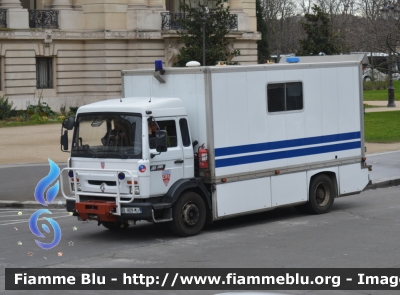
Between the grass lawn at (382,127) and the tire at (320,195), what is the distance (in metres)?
13.9

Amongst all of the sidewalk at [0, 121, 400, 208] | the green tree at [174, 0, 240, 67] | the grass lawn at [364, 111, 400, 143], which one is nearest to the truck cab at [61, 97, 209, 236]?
the sidewalk at [0, 121, 400, 208]

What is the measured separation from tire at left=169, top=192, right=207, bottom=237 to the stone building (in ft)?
111

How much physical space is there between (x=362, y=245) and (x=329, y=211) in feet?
12.3

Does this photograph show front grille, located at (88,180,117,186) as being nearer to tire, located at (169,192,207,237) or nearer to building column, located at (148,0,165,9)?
tire, located at (169,192,207,237)

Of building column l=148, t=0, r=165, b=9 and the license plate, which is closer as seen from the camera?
the license plate

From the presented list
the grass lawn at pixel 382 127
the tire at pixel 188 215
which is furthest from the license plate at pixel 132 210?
the grass lawn at pixel 382 127

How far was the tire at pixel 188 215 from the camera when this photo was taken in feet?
43.5

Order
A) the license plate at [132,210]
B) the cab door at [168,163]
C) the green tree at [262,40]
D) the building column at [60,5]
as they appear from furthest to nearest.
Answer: the green tree at [262,40]
the building column at [60,5]
the cab door at [168,163]
the license plate at [132,210]

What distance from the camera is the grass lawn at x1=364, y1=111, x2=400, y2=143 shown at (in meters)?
30.0

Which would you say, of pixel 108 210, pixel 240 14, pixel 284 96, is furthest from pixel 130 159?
pixel 240 14

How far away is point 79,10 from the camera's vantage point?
4850cm

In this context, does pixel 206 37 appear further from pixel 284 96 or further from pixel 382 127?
pixel 284 96

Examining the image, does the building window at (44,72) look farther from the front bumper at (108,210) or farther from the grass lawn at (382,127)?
the front bumper at (108,210)

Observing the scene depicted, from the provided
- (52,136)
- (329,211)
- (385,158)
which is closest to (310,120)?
(329,211)
